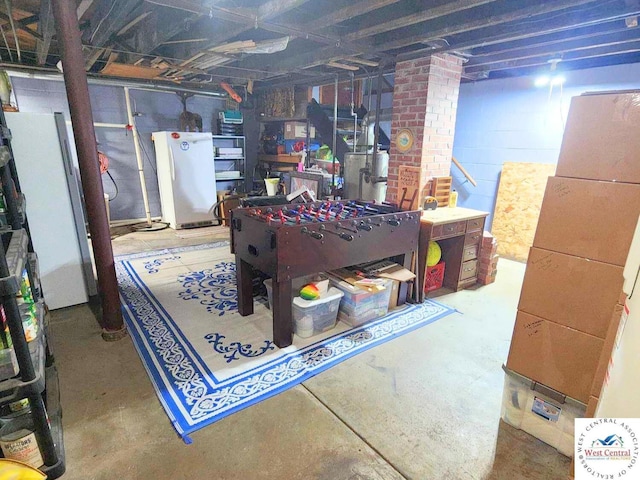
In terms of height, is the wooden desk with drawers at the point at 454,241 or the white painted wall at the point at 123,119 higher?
the white painted wall at the point at 123,119

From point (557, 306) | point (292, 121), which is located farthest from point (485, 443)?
point (292, 121)

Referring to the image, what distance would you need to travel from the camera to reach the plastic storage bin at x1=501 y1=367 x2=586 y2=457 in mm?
1644

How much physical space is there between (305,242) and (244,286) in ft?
2.70

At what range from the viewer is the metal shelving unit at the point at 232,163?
6.43m

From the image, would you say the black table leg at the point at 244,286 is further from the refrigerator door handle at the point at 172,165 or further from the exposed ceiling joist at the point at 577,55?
Result: the exposed ceiling joist at the point at 577,55

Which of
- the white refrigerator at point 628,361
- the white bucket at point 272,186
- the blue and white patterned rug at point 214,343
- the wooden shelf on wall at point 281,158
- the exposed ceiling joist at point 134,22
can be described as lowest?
the blue and white patterned rug at point 214,343

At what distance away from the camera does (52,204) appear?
283cm

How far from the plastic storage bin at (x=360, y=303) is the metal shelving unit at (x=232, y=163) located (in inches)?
169

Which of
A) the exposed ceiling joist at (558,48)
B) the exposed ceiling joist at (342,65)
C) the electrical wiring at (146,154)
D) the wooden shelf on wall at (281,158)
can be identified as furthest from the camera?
the wooden shelf on wall at (281,158)

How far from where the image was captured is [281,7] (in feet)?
7.79

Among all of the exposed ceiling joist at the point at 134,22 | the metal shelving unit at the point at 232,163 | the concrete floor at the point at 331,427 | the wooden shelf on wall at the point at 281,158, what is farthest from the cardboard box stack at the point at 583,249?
the metal shelving unit at the point at 232,163

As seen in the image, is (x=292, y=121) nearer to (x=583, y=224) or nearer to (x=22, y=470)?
(x=583, y=224)

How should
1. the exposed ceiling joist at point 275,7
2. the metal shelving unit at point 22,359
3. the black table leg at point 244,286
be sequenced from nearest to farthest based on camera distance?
the metal shelving unit at point 22,359 → the exposed ceiling joist at point 275,7 → the black table leg at point 244,286

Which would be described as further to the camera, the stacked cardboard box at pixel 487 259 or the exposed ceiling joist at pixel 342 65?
the exposed ceiling joist at pixel 342 65
